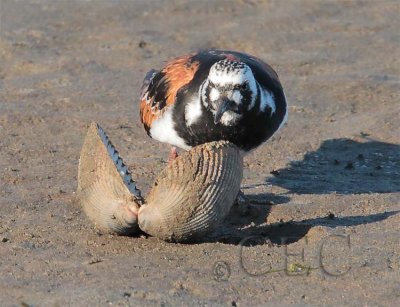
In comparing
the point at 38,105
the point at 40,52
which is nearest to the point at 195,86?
the point at 38,105

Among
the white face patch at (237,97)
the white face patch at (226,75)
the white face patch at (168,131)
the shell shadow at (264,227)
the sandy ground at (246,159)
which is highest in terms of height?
the white face patch at (226,75)

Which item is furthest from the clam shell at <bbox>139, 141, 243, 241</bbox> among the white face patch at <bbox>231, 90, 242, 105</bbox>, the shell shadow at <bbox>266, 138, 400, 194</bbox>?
the shell shadow at <bbox>266, 138, 400, 194</bbox>

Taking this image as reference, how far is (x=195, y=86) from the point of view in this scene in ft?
22.7

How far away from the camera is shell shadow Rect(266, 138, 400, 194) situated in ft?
24.9

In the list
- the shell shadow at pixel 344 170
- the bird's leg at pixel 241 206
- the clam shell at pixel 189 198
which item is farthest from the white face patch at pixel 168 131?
the clam shell at pixel 189 198

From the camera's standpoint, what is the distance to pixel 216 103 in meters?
6.64

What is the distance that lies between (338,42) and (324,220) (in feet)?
14.7

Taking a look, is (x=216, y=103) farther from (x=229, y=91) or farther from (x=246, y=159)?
(x=246, y=159)

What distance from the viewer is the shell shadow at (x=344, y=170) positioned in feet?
24.9

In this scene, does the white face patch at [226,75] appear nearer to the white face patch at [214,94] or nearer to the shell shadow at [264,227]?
the white face patch at [214,94]

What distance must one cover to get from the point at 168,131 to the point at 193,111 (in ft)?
1.02

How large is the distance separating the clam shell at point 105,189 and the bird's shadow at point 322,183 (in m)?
0.56

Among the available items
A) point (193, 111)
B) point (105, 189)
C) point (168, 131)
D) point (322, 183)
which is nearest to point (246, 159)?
point (322, 183)

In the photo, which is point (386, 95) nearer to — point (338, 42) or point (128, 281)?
point (338, 42)
